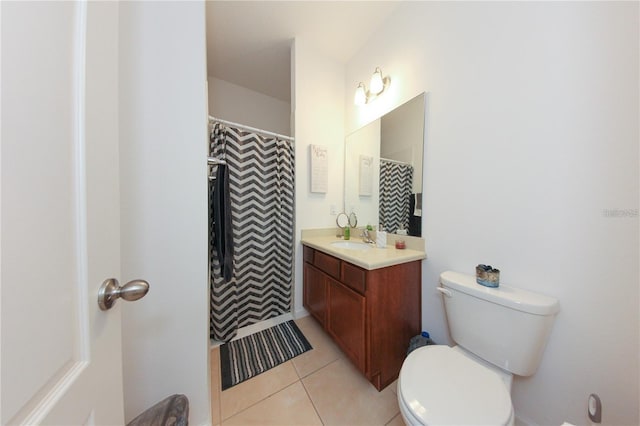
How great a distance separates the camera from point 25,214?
0.28 meters

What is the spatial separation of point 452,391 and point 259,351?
123 cm

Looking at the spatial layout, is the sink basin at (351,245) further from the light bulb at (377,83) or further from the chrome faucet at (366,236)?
the light bulb at (377,83)

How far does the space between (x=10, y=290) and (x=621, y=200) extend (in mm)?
1554

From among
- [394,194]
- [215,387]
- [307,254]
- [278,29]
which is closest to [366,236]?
[394,194]

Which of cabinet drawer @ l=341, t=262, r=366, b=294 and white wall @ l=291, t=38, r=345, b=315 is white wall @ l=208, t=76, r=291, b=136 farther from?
cabinet drawer @ l=341, t=262, r=366, b=294

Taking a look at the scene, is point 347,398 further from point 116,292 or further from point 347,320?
point 116,292

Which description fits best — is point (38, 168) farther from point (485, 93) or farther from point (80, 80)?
point (485, 93)

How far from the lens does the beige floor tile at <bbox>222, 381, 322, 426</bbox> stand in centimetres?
101

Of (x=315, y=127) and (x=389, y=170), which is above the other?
(x=315, y=127)

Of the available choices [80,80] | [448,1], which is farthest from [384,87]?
[80,80]

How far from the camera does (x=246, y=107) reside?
2553 millimetres

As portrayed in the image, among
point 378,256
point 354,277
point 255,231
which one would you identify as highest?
point 255,231

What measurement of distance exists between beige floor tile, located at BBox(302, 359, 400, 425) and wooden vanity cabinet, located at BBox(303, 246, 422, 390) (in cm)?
7

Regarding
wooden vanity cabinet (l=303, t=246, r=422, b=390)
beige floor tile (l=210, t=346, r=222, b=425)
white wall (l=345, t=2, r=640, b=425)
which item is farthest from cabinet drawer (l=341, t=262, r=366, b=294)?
beige floor tile (l=210, t=346, r=222, b=425)
